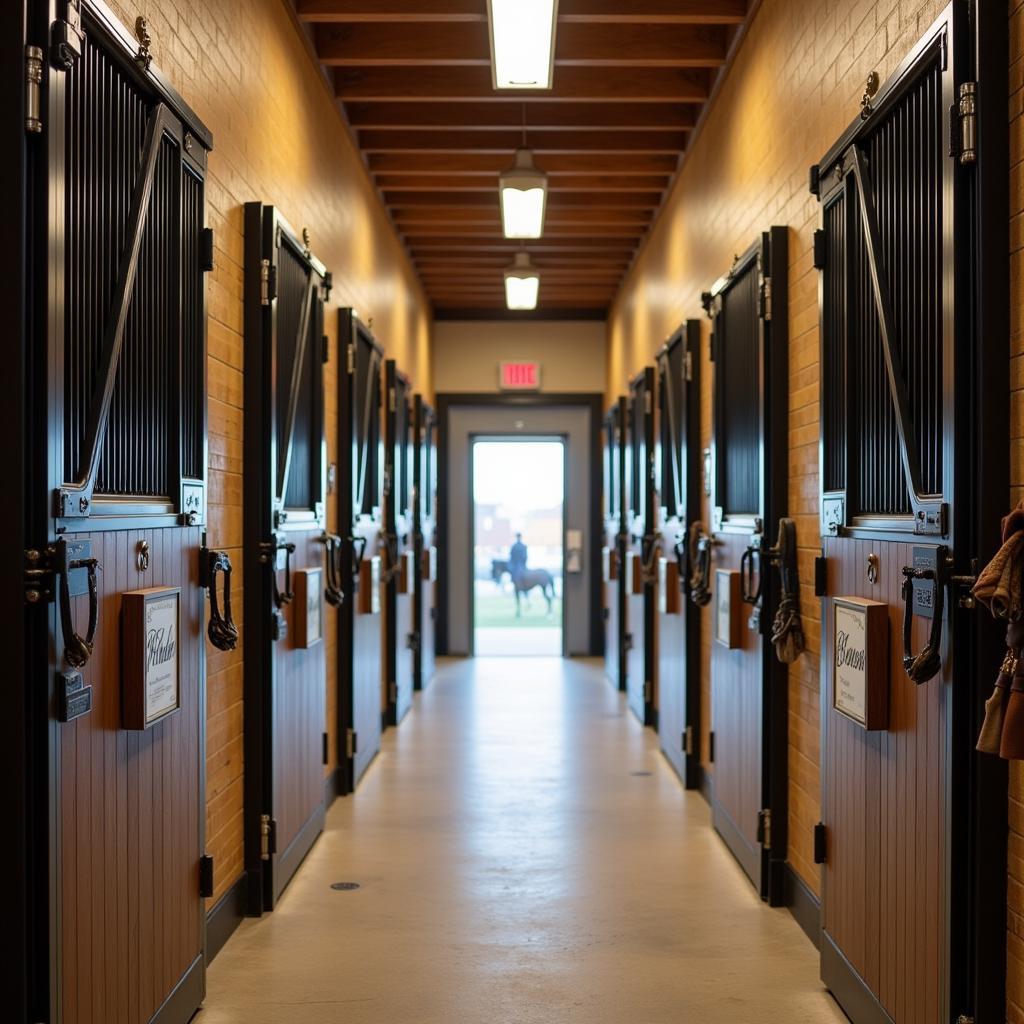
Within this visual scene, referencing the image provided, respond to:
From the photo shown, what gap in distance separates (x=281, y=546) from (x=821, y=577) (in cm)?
189

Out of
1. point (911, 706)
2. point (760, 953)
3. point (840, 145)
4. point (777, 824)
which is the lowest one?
point (760, 953)

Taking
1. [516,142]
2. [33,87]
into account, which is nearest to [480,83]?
[516,142]

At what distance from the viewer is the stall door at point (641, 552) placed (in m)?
7.73

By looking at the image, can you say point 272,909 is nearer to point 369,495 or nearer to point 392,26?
point 369,495

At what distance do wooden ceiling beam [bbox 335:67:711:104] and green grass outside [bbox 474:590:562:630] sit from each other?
7.66 m

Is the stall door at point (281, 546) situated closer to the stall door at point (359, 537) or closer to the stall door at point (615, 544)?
the stall door at point (359, 537)

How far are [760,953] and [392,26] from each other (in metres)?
4.09

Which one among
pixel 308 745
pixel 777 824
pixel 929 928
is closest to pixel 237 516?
pixel 308 745

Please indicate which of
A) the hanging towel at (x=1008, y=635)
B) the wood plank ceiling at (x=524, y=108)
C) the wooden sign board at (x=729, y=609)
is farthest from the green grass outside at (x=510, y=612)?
the hanging towel at (x=1008, y=635)

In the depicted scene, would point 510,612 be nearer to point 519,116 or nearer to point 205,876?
point 519,116

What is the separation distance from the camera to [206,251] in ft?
10.8

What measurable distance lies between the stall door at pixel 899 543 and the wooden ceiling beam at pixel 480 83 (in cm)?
249

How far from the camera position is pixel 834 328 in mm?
3475

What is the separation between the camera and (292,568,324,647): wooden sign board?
14.9ft
